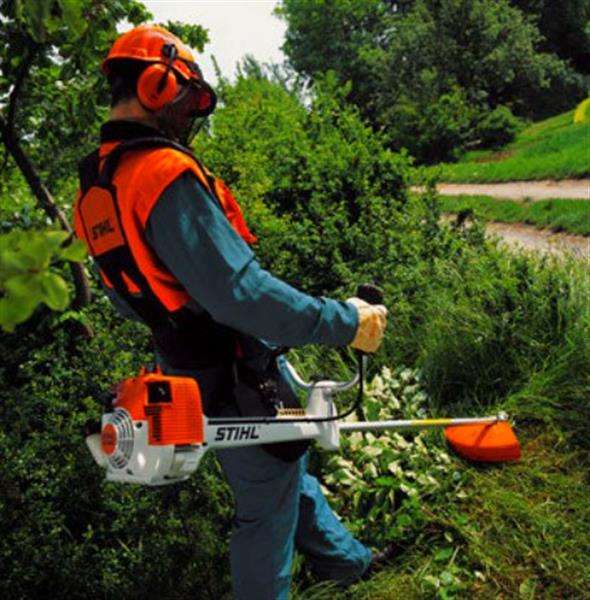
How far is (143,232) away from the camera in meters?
2.00

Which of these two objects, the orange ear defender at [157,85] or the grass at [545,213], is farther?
the grass at [545,213]

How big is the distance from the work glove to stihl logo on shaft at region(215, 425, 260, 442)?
41cm

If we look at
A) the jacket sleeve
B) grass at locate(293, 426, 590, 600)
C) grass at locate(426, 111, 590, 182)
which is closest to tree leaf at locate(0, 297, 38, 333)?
the jacket sleeve

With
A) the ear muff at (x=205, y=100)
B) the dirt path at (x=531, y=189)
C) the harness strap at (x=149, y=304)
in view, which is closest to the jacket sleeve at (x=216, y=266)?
the harness strap at (x=149, y=304)

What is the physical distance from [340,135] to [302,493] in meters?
4.57

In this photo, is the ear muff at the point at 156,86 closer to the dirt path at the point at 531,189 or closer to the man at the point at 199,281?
the man at the point at 199,281

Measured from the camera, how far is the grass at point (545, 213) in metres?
9.00

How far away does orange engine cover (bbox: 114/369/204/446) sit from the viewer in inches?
76.1

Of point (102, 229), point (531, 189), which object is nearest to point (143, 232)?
point (102, 229)

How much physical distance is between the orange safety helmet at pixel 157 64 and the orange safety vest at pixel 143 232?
0.56 ft

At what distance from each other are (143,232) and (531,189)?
39.2 feet

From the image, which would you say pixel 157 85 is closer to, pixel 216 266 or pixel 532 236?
pixel 216 266

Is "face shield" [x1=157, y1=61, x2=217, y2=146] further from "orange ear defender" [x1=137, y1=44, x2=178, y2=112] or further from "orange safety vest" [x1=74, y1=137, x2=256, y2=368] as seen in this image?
"orange safety vest" [x1=74, y1=137, x2=256, y2=368]

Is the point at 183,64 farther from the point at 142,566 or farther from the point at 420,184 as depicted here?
the point at 420,184
